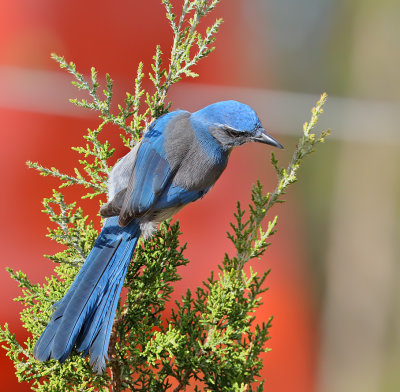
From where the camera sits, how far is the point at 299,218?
4.30 m

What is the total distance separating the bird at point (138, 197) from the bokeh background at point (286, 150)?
85 centimetres

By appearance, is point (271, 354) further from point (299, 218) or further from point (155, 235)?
point (155, 235)

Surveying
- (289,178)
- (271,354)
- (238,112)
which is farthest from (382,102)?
(289,178)

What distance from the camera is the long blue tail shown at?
144cm

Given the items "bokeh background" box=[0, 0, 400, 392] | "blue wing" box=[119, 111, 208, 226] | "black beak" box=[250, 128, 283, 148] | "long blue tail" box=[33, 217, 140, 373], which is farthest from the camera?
"bokeh background" box=[0, 0, 400, 392]

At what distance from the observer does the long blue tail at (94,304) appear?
144cm

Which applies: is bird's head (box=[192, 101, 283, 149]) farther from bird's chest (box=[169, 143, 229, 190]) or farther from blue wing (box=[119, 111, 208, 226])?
blue wing (box=[119, 111, 208, 226])

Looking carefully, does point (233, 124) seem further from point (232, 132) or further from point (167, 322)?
point (167, 322)

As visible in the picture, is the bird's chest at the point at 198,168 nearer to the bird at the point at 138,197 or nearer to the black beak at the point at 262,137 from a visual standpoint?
the bird at the point at 138,197

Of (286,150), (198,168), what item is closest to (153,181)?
(198,168)

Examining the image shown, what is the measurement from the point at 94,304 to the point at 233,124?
29.9 inches

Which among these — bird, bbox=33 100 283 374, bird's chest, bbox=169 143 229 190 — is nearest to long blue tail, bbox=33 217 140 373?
bird, bbox=33 100 283 374

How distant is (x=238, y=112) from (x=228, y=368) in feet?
2.79

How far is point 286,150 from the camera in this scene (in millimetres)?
4051
